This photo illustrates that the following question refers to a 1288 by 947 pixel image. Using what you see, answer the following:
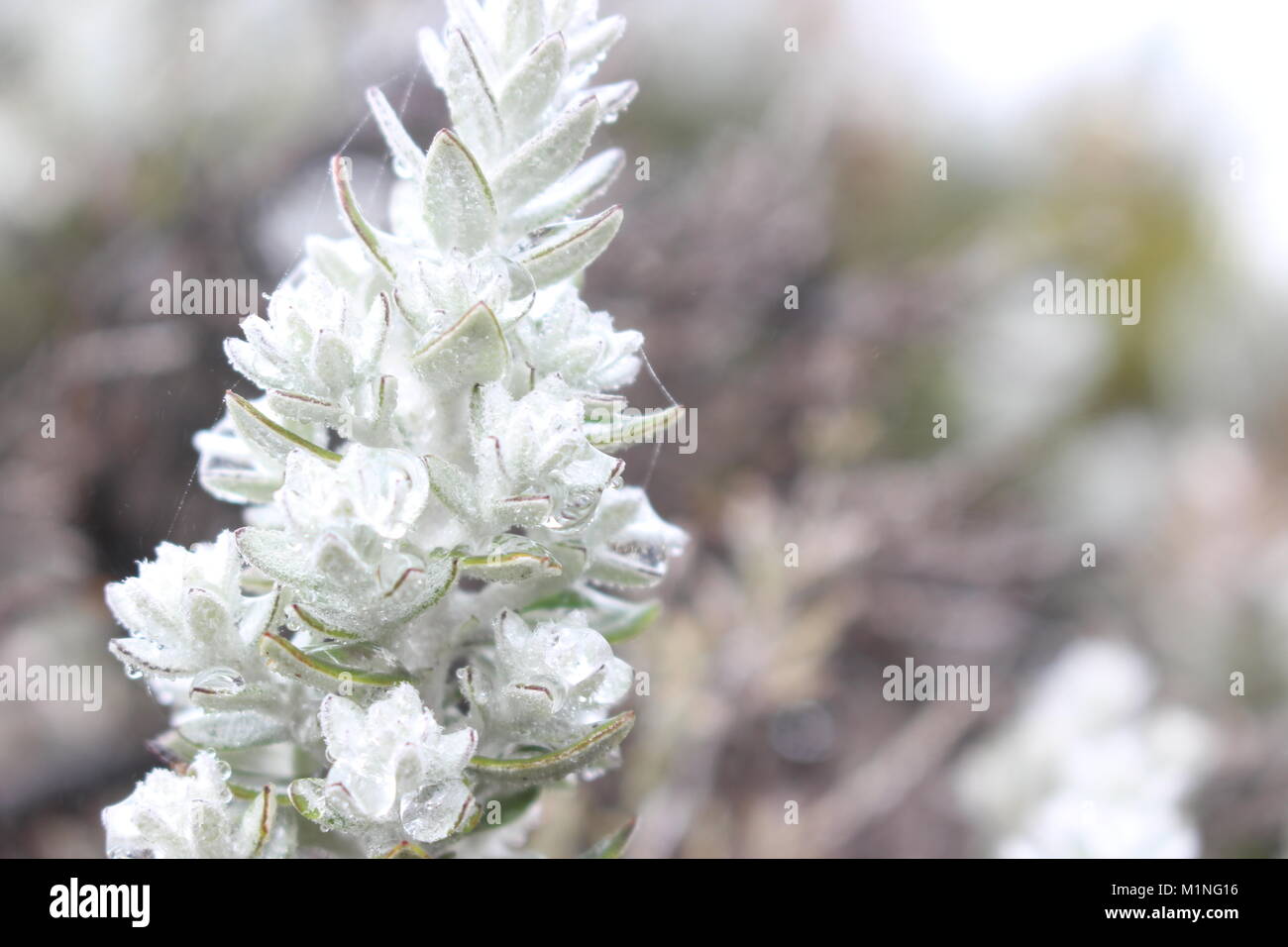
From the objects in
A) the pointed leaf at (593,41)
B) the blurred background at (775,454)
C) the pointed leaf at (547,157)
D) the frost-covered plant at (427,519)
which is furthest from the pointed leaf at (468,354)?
the blurred background at (775,454)

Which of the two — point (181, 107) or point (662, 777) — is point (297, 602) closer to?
point (662, 777)

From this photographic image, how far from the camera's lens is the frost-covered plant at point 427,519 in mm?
535

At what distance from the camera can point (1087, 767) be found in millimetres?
1386

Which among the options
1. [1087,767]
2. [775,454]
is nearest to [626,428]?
[1087,767]

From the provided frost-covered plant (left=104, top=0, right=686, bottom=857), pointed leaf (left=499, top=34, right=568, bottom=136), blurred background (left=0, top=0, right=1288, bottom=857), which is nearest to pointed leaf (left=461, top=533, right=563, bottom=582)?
frost-covered plant (left=104, top=0, right=686, bottom=857)

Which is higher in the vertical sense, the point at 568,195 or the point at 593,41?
the point at 593,41

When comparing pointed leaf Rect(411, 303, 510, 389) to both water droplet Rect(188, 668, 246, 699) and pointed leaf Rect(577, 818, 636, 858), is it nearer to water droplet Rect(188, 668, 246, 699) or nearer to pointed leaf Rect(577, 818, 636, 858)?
water droplet Rect(188, 668, 246, 699)

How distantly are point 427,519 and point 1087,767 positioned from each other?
115 cm

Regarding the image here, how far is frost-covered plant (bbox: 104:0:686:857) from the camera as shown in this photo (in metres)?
0.53

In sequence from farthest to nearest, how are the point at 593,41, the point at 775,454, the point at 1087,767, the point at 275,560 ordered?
the point at 775,454 < the point at 1087,767 < the point at 593,41 < the point at 275,560

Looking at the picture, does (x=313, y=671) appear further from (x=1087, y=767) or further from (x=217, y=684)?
(x=1087, y=767)

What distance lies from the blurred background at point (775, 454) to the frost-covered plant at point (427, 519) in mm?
513

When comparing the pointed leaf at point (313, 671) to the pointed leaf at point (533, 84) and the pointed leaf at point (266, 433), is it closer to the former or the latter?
the pointed leaf at point (266, 433)

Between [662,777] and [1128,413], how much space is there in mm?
2157
